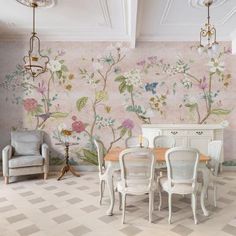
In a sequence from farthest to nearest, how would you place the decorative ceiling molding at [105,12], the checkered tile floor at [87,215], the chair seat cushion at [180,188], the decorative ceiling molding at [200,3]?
the decorative ceiling molding at [105,12] < the decorative ceiling molding at [200,3] < the chair seat cushion at [180,188] < the checkered tile floor at [87,215]

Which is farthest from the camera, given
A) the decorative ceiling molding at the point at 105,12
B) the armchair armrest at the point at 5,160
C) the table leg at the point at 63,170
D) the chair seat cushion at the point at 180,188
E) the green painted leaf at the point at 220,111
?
the green painted leaf at the point at 220,111

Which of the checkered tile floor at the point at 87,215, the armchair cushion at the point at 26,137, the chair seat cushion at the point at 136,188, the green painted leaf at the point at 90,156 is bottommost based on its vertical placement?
the checkered tile floor at the point at 87,215

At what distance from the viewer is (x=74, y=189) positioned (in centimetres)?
408

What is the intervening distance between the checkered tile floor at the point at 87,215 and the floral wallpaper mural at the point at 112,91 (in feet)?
5.41

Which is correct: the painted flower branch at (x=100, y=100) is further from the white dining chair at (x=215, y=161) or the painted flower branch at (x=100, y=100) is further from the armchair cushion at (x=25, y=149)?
the white dining chair at (x=215, y=161)

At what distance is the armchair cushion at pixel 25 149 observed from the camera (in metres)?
4.91

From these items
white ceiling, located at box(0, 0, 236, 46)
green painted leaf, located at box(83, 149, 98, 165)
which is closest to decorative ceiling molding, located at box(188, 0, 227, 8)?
white ceiling, located at box(0, 0, 236, 46)

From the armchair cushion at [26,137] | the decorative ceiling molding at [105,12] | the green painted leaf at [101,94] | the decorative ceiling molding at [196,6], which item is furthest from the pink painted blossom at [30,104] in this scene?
the decorative ceiling molding at [196,6]

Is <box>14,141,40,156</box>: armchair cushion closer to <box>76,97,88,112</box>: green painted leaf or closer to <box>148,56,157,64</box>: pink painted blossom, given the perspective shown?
<box>76,97,88,112</box>: green painted leaf

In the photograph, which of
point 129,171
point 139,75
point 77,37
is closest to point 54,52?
point 77,37

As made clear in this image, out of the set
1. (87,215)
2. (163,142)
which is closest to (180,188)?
(87,215)

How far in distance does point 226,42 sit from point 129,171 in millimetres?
4327

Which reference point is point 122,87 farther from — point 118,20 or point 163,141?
point 163,141

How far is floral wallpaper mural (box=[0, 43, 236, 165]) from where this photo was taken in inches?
212
